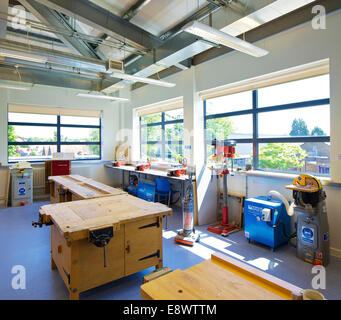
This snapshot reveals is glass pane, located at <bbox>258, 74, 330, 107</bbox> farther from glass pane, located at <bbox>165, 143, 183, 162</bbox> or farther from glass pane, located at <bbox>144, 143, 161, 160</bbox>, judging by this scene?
glass pane, located at <bbox>144, 143, 161, 160</bbox>

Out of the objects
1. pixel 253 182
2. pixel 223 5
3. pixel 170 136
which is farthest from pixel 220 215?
pixel 223 5

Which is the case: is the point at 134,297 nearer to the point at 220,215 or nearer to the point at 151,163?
the point at 220,215

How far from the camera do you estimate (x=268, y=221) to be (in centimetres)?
313

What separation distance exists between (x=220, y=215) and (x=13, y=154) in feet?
18.5

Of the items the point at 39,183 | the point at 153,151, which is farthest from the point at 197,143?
the point at 39,183

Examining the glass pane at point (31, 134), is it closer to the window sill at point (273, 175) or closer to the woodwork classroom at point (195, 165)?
the woodwork classroom at point (195, 165)

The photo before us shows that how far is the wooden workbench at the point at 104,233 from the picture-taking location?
191 cm

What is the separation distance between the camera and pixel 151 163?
6559mm

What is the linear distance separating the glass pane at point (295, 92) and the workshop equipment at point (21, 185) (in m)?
5.60

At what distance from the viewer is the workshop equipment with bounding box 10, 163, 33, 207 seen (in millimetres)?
5536

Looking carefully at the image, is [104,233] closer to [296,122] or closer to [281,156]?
[281,156]

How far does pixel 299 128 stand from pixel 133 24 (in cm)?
341

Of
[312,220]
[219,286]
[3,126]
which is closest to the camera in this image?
[219,286]

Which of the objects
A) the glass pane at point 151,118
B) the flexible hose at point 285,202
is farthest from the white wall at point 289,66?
the glass pane at point 151,118
